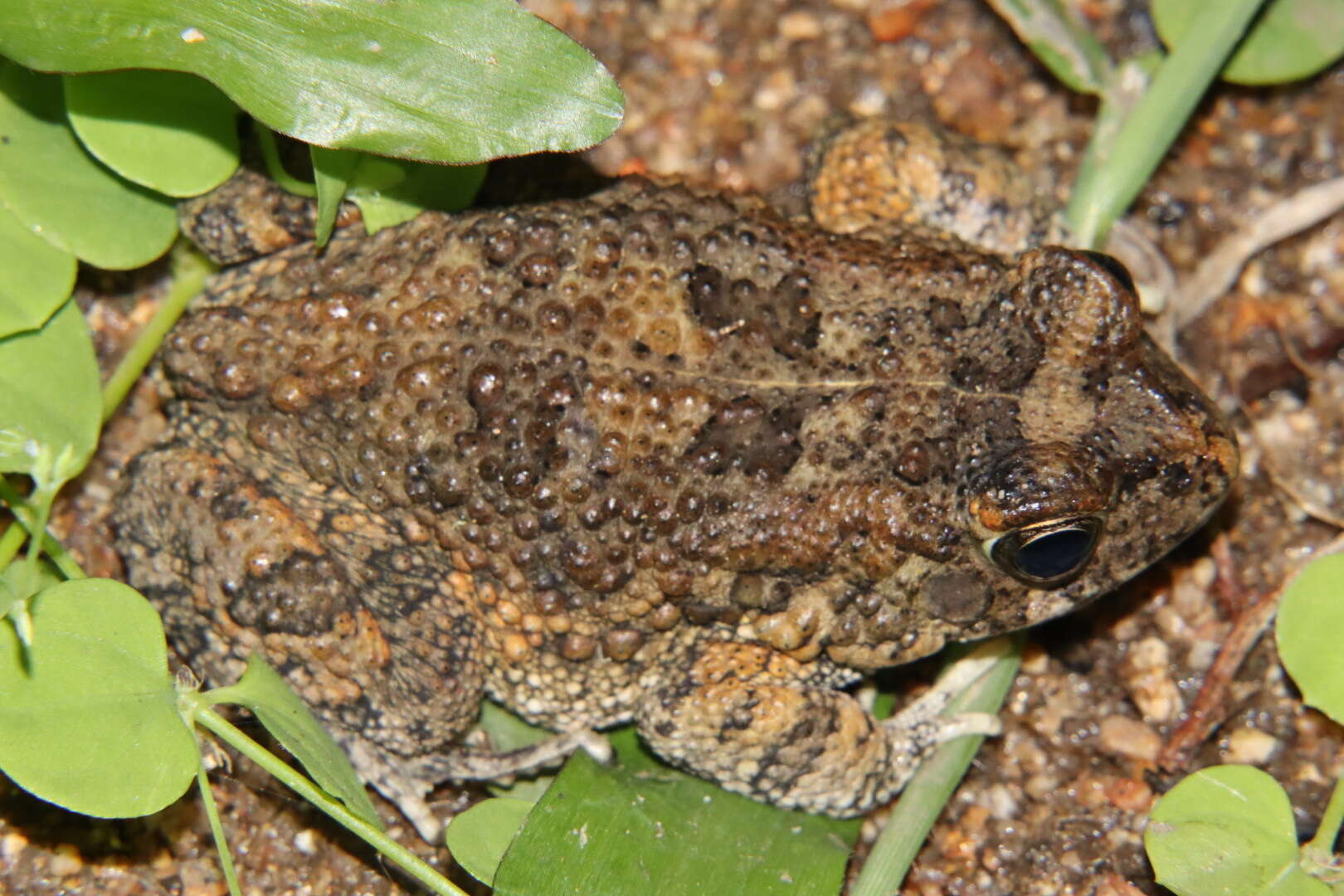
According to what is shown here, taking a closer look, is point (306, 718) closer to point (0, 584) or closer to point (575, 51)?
point (0, 584)

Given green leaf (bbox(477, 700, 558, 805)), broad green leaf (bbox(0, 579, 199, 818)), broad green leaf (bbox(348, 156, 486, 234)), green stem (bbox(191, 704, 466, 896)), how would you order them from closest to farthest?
broad green leaf (bbox(0, 579, 199, 818)), green stem (bbox(191, 704, 466, 896)), broad green leaf (bbox(348, 156, 486, 234)), green leaf (bbox(477, 700, 558, 805))

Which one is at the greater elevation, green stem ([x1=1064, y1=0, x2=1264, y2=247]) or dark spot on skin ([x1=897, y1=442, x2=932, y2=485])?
green stem ([x1=1064, y1=0, x2=1264, y2=247])

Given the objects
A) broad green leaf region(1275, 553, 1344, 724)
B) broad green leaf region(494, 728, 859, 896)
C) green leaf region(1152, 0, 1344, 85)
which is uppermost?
green leaf region(1152, 0, 1344, 85)

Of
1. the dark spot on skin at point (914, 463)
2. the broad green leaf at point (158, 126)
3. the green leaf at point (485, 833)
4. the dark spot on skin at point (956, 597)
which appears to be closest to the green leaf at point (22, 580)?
the broad green leaf at point (158, 126)

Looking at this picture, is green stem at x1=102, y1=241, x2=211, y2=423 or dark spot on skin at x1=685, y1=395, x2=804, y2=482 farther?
green stem at x1=102, y1=241, x2=211, y2=423

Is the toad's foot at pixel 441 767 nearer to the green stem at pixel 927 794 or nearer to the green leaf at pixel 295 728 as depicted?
the green leaf at pixel 295 728

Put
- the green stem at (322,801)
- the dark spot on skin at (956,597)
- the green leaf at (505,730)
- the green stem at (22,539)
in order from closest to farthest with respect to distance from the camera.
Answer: the green stem at (322,801), the dark spot on skin at (956,597), the green stem at (22,539), the green leaf at (505,730)

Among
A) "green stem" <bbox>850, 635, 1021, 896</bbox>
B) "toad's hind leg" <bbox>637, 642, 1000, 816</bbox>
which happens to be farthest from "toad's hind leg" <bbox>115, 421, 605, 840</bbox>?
"green stem" <bbox>850, 635, 1021, 896</bbox>

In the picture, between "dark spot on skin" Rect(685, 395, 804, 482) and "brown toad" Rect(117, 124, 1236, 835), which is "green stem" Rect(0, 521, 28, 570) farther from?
"dark spot on skin" Rect(685, 395, 804, 482)
